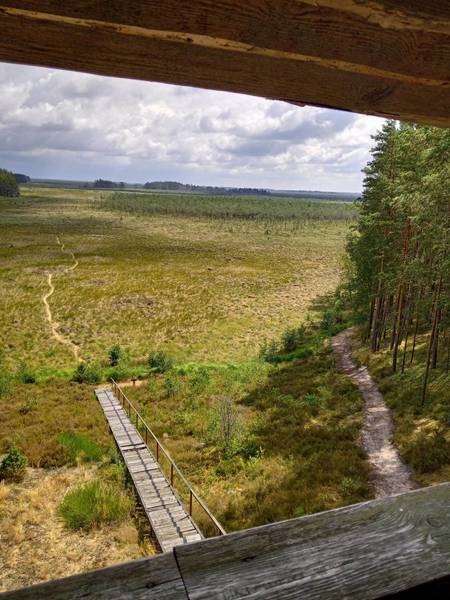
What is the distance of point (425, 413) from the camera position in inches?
727

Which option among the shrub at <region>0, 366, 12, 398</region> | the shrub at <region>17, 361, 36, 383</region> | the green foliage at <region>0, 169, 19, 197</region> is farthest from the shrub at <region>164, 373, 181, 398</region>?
the green foliage at <region>0, 169, 19, 197</region>

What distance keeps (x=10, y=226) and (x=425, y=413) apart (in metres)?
90.2

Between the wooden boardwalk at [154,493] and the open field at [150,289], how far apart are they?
575 inches

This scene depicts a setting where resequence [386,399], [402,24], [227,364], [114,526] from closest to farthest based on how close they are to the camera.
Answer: [402,24]
[114,526]
[386,399]
[227,364]

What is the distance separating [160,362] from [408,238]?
1739cm

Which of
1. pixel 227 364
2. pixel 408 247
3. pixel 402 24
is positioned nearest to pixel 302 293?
pixel 227 364

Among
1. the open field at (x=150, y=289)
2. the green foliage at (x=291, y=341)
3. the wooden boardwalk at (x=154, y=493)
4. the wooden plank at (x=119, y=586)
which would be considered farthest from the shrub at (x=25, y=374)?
the wooden plank at (x=119, y=586)

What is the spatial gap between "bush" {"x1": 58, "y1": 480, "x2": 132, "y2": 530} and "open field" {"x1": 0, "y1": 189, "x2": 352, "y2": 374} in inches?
694

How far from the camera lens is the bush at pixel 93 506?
11336mm

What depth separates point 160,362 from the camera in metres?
28.8

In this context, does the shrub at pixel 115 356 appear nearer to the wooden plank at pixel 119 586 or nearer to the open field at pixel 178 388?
the open field at pixel 178 388

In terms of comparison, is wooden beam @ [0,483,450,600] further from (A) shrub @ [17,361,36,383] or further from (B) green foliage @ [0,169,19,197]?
(B) green foliage @ [0,169,19,197]

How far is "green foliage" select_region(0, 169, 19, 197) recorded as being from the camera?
16500 cm

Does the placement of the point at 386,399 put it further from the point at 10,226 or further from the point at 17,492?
the point at 10,226
